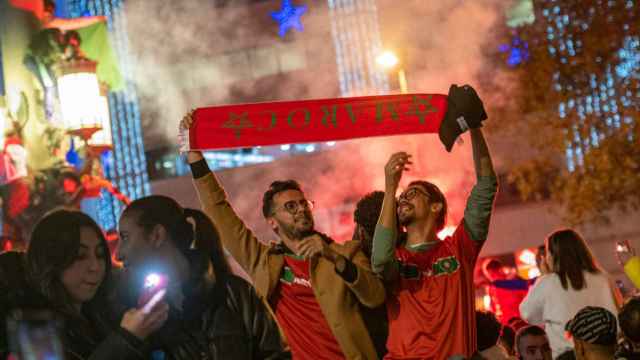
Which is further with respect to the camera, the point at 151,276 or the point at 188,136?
the point at 188,136

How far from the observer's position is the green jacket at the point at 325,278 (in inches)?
208

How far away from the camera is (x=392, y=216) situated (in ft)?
16.9

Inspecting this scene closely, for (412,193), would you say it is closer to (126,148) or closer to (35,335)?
(35,335)

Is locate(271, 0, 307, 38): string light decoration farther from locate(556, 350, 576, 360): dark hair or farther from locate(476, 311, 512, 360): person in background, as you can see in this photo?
locate(476, 311, 512, 360): person in background

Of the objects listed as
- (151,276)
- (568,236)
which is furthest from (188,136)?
(568,236)

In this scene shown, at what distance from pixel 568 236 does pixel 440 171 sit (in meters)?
14.9

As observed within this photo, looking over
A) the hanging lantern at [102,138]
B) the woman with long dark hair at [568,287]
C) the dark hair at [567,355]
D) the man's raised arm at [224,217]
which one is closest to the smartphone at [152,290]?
the man's raised arm at [224,217]

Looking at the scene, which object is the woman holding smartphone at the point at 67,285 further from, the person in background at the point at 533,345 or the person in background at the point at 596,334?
the person in background at the point at 533,345

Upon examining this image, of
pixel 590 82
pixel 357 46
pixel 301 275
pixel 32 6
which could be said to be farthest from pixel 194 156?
pixel 357 46

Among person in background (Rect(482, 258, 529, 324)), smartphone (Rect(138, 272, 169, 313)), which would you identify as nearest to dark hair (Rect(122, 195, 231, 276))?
smartphone (Rect(138, 272, 169, 313))

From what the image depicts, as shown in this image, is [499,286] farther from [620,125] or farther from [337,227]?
[337,227]

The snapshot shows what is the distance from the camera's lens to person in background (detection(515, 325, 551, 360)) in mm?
6301

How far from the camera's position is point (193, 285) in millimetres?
3709

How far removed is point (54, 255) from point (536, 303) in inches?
148
